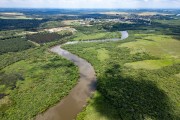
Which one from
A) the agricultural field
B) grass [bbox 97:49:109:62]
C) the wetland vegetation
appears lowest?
the agricultural field

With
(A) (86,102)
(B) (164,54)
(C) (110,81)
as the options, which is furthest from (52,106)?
(B) (164,54)

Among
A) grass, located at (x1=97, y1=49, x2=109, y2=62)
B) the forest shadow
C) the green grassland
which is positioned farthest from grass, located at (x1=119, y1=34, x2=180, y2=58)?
the forest shadow

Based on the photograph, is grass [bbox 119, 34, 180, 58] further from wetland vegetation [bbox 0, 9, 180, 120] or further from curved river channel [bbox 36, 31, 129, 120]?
curved river channel [bbox 36, 31, 129, 120]

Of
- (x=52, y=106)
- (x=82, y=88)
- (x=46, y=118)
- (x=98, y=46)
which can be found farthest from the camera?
(x=98, y=46)

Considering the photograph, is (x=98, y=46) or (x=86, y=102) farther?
(x=98, y=46)

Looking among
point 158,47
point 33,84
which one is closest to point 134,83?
point 33,84

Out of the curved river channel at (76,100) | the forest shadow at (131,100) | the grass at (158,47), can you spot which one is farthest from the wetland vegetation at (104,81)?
the curved river channel at (76,100)

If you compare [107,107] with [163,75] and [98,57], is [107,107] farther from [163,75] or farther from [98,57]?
[98,57]

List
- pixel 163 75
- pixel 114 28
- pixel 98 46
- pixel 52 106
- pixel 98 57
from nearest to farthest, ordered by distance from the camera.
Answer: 1. pixel 52 106
2. pixel 163 75
3. pixel 98 57
4. pixel 98 46
5. pixel 114 28
